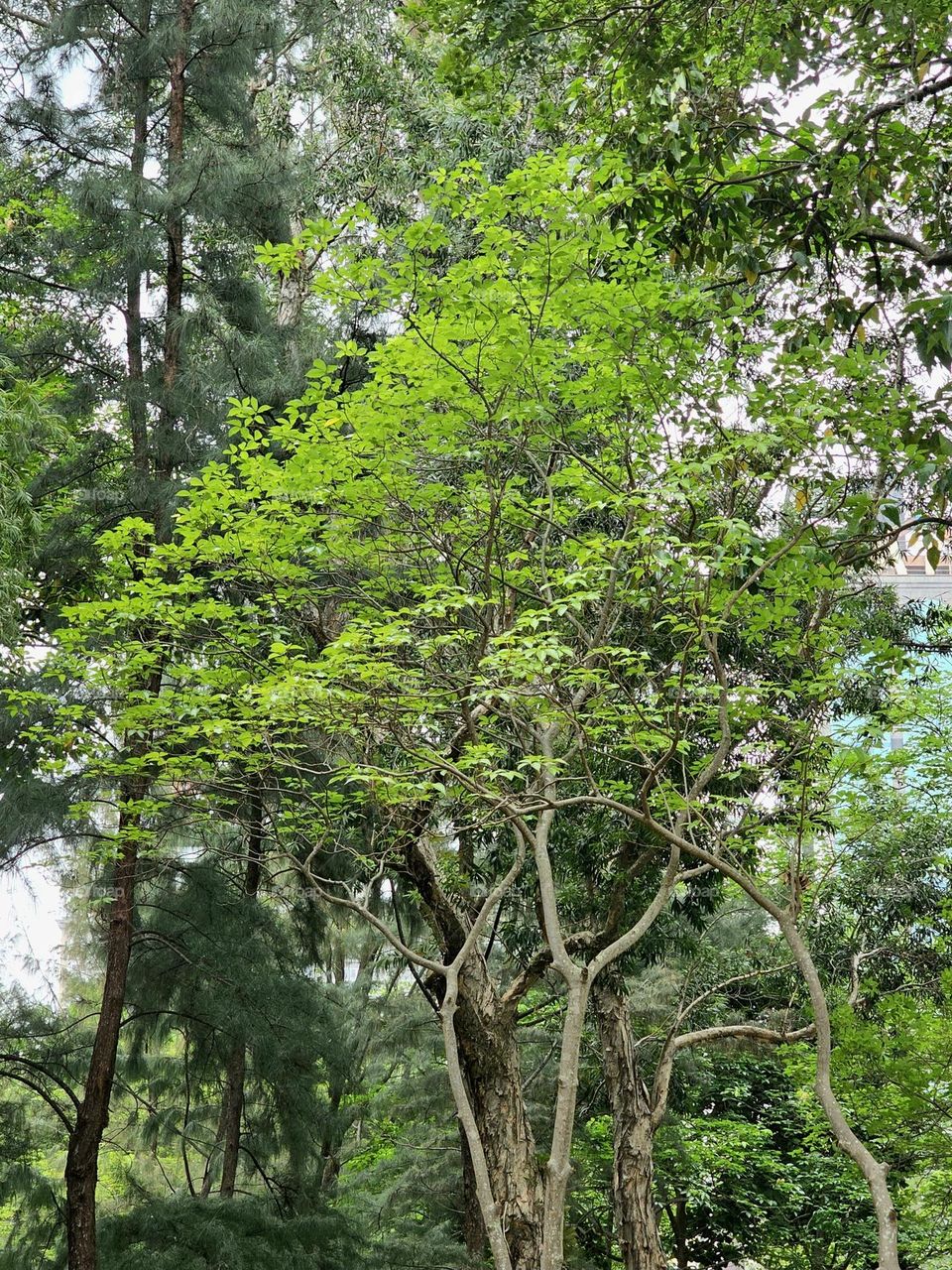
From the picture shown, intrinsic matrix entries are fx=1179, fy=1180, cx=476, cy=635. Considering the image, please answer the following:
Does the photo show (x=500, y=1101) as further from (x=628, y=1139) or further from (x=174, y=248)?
(x=174, y=248)

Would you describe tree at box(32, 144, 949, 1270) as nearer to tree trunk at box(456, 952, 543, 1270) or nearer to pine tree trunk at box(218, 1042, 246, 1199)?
tree trunk at box(456, 952, 543, 1270)

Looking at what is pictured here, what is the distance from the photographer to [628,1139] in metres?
8.26

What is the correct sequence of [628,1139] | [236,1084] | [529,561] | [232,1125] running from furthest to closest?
[232,1125]
[236,1084]
[628,1139]
[529,561]

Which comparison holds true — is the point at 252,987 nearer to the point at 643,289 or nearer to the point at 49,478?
the point at 49,478

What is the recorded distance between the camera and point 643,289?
5266 mm

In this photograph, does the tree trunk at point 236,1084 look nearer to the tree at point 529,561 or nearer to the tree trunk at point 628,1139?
the tree at point 529,561

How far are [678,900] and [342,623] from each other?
3203 mm

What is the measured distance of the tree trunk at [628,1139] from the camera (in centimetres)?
802

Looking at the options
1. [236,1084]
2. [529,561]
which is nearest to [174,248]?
[529,561]

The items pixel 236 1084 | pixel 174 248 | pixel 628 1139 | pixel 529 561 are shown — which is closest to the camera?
pixel 529 561

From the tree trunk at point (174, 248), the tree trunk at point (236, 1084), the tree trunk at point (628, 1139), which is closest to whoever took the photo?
the tree trunk at point (628, 1139)

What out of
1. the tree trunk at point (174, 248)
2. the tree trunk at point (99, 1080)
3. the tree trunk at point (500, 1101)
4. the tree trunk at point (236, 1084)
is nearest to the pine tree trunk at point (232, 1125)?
the tree trunk at point (236, 1084)

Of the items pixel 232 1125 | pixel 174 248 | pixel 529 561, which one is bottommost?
pixel 232 1125

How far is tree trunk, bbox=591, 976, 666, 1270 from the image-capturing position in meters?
8.02
